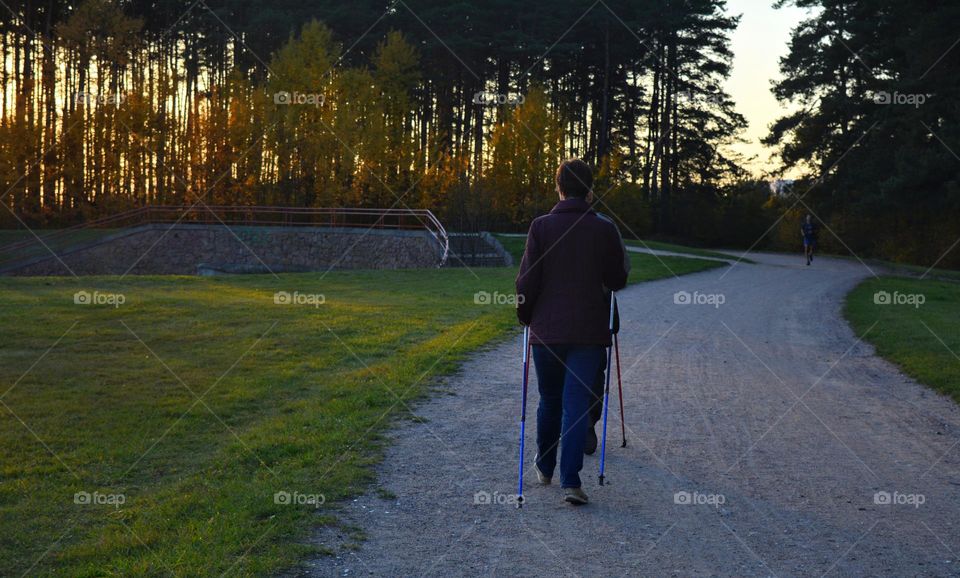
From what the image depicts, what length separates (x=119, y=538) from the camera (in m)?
5.50

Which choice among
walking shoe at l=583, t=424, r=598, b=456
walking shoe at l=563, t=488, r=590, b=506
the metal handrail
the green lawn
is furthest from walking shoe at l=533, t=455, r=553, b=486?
the metal handrail

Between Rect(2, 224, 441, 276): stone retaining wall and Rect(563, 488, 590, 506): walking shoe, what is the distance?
32690 mm

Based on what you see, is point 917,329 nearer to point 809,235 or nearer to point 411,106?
point 809,235

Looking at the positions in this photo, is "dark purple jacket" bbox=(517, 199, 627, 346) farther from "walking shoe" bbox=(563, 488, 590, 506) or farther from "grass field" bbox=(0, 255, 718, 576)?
"grass field" bbox=(0, 255, 718, 576)

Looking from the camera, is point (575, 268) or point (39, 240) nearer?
point (575, 268)

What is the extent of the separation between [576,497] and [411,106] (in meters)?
52.3

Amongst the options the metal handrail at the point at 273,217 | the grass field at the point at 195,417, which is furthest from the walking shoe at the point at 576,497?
the metal handrail at the point at 273,217

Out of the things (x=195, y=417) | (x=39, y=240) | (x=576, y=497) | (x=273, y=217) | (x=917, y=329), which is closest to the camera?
(x=576, y=497)

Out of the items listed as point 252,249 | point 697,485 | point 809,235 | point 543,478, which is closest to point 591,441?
point 543,478

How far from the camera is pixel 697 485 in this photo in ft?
22.3

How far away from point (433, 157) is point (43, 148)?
2009 cm

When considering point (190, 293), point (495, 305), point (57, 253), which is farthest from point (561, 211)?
point (57, 253)

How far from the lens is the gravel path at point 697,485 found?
5266mm

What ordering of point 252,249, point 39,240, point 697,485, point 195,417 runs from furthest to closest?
point 252,249, point 39,240, point 195,417, point 697,485
